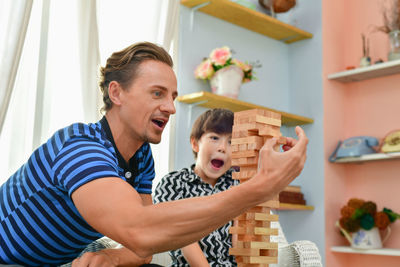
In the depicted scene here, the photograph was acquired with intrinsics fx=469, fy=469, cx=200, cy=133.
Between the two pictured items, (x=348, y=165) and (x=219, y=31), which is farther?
(x=348, y=165)

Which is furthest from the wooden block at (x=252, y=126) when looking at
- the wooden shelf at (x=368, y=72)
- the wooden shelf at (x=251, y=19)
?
the wooden shelf at (x=368, y=72)

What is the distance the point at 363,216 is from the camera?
3.02 meters

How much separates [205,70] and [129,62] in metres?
1.45

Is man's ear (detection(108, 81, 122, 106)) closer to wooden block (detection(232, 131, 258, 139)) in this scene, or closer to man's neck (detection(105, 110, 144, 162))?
man's neck (detection(105, 110, 144, 162))

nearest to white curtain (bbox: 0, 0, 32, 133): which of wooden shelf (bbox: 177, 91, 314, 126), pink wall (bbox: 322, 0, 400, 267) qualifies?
wooden shelf (bbox: 177, 91, 314, 126)

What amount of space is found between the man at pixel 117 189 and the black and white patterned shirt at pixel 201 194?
0.38 m

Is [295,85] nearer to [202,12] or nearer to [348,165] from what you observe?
[348,165]

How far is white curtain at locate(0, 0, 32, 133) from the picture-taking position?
6.60ft

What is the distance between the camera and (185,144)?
2887mm

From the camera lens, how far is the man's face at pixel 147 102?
1412 millimetres

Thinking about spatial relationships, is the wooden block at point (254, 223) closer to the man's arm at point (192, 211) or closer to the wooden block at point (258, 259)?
the wooden block at point (258, 259)

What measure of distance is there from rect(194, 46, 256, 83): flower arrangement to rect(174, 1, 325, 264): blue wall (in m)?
0.10

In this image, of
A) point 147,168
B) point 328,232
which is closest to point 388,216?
point 328,232

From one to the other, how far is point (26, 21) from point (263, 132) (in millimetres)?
1483
